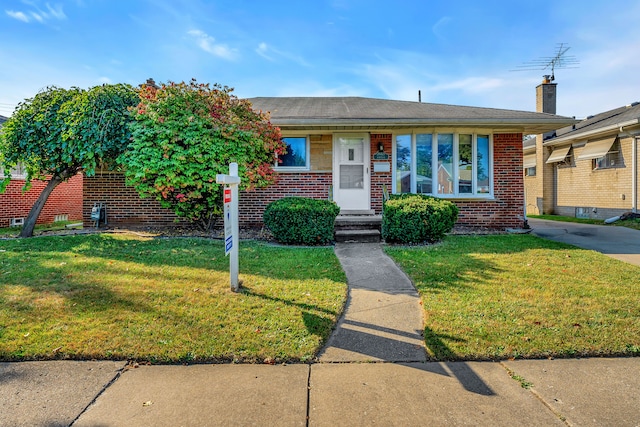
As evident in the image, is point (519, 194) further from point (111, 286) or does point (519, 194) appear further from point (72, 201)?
point (72, 201)

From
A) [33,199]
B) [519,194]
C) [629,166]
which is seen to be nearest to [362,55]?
[519,194]

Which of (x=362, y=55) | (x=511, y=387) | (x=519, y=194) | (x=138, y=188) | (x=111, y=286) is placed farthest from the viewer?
(x=362, y=55)

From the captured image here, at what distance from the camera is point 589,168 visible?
15008 millimetres

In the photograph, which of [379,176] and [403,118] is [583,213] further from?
[403,118]

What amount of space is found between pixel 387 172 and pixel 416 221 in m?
2.82

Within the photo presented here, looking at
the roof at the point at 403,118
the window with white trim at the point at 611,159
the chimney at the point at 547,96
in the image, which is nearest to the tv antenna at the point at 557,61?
the chimney at the point at 547,96

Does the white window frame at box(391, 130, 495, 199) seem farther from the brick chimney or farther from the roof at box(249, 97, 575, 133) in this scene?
the brick chimney

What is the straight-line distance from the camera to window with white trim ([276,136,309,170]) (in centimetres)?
997

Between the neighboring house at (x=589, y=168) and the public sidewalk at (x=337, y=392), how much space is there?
1353 cm

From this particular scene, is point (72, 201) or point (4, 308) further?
point (72, 201)

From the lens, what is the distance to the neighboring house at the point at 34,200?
11.8 meters

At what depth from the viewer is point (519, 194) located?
9.91 m

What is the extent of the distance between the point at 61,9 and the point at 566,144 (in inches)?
743

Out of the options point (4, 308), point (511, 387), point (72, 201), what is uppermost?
point (72, 201)
